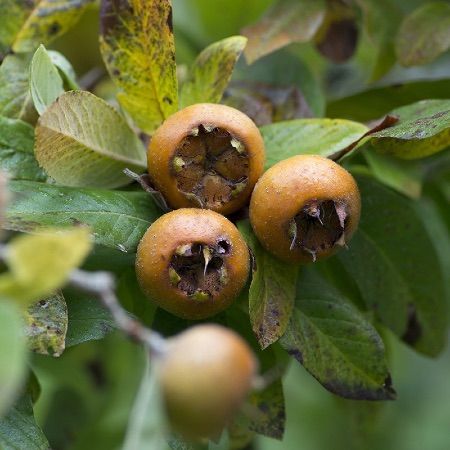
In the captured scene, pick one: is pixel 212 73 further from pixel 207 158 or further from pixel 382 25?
pixel 382 25

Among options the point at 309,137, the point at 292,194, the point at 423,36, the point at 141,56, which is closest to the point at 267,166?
the point at 309,137

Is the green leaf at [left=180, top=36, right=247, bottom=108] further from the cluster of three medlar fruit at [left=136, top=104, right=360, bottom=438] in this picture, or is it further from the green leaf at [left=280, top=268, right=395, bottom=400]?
the green leaf at [left=280, top=268, right=395, bottom=400]

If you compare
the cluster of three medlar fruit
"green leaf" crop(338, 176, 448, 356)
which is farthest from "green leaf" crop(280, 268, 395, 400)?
"green leaf" crop(338, 176, 448, 356)

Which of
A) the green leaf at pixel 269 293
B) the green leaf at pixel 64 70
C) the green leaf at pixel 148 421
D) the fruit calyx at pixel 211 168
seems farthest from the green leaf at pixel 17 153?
the green leaf at pixel 148 421

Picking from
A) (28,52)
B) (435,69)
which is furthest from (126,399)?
(435,69)

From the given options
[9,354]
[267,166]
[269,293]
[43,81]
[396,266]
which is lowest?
[396,266]

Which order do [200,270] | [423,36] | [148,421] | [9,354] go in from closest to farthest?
[9,354], [148,421], [200,270], [423,36]

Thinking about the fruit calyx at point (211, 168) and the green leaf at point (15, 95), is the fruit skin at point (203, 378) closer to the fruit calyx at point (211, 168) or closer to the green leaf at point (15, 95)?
the fruit calyx at point (211, 168)
